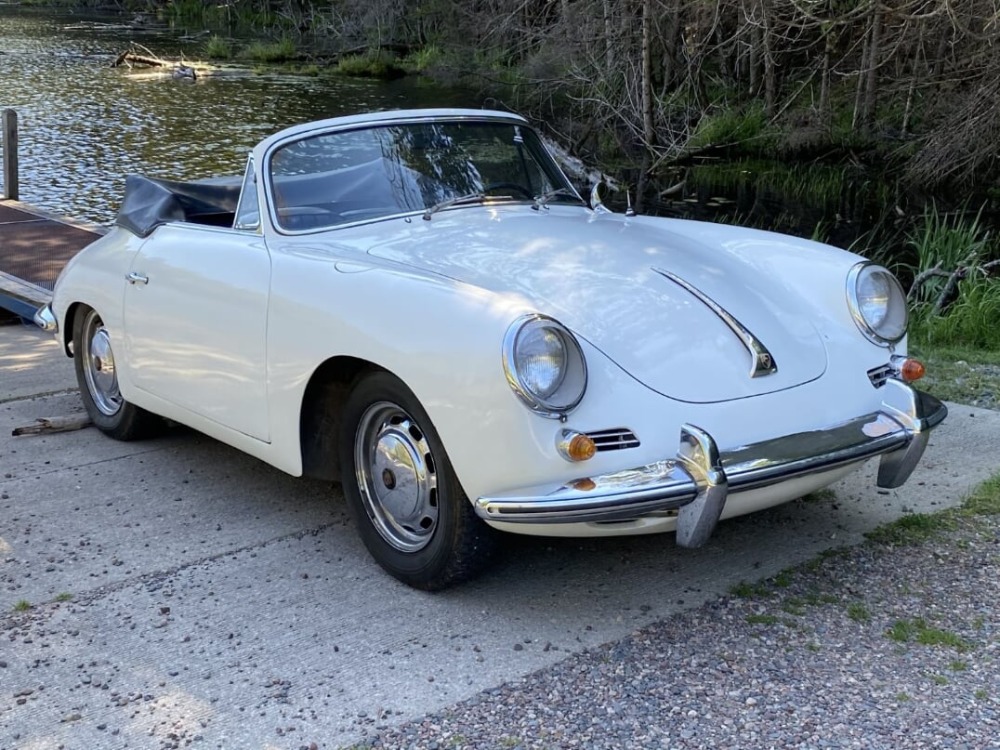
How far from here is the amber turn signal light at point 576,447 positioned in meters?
3.21

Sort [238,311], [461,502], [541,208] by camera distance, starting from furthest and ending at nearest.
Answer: [541,208] → [238,311] → [461,502]

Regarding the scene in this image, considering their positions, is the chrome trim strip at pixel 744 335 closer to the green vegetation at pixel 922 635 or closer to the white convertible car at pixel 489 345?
the white convertible car at pixel 489 345

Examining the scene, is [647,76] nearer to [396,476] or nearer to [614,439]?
[396,476]

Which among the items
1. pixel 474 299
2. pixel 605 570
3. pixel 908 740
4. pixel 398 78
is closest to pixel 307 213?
pixel 474 299

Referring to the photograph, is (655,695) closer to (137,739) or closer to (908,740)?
(908,740)

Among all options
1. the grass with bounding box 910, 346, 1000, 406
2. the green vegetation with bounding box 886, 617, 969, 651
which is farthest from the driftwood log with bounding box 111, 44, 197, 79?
the green vegetation with bounding box 886, 617, 969, 651

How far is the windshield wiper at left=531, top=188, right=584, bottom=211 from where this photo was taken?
4891 mm

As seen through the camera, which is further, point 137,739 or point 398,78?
point 398,78

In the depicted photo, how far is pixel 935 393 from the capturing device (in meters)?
5.96

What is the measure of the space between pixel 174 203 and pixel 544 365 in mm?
2664

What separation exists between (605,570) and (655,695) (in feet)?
2.89

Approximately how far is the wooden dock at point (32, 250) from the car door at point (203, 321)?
11.6 feet

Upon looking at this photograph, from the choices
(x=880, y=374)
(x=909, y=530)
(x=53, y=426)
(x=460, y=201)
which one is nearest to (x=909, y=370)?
(x=880, y=374)

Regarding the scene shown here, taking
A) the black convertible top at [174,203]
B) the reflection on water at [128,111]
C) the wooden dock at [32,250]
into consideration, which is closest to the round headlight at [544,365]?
the black convertible top at [174,203]
